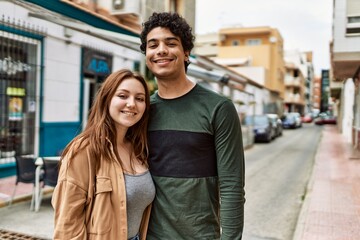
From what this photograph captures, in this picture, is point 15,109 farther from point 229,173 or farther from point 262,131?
point 262,131

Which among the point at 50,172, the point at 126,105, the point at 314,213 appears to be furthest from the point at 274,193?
the point at 126,105

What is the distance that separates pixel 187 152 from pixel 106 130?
418 mm

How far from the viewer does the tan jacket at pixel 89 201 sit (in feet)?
5.61

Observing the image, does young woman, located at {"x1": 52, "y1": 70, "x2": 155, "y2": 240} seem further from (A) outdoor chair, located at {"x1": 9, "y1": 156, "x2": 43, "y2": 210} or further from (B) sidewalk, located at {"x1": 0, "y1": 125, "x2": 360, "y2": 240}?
(A) outdoor chair, located at {"x1": 9, "y1": 156, "x2": 43, "y2": 210}

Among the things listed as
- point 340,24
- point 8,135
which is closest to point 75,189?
point 8,135

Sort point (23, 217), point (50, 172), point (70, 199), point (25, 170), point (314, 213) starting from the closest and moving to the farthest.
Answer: point (70, 199) → point (23, 217) → point (50, 172) → point (25, 170) → point (314, 213)

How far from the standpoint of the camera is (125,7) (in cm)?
1098

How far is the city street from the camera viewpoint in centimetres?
559

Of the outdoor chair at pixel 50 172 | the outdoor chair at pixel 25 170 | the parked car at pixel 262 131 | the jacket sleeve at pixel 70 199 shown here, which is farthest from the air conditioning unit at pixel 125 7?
the parked car at pixel 262 131

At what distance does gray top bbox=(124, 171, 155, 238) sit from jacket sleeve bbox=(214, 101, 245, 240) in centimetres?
36

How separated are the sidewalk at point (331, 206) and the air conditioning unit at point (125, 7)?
6.73 metres

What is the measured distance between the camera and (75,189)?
A: 1.71m

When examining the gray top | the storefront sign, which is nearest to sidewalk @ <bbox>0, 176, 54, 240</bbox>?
the storefront sign

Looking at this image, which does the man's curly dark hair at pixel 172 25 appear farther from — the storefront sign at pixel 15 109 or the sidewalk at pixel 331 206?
the storefront sign at pixel 15 109
